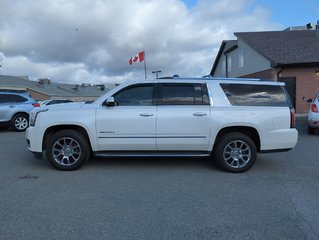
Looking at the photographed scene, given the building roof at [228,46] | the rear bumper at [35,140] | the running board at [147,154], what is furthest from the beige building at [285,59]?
the rear bumper at [35,140]

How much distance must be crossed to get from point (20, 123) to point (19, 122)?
0.06 meters

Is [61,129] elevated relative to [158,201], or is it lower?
elevated

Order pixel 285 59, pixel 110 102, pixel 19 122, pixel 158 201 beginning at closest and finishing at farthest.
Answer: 1. pixel 158 201
2. pixel 110 102
3. pixel 19 122
4. pixel 285 59

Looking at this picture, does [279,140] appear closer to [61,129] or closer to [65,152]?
[65,152]

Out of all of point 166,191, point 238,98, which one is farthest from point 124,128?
point 238,98

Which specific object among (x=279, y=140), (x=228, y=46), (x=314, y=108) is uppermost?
(x=228, y=46)

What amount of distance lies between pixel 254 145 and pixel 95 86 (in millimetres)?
69392

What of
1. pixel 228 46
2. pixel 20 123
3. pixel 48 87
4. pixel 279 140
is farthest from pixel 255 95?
pixel 48 87

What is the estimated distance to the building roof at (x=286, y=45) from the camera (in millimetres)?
18141

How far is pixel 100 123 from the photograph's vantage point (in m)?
5.65

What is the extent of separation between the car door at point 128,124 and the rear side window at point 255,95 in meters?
1.50

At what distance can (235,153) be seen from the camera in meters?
5.70

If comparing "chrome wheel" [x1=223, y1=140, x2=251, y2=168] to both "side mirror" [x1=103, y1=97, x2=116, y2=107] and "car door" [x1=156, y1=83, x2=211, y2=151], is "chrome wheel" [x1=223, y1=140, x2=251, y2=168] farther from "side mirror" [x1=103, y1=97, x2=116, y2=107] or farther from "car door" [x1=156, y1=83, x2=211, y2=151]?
"side mirror" [x1=103, y1=97, x2=116, y2=107]

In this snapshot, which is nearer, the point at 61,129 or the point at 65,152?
the point at 65,152
